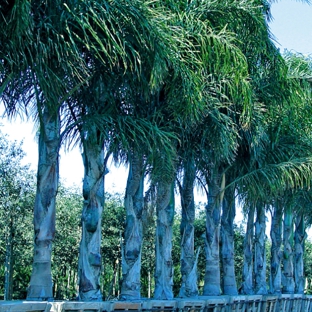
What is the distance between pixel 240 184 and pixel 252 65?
3832 millimetres

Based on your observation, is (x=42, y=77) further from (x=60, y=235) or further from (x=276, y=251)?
(x=60, y=235)

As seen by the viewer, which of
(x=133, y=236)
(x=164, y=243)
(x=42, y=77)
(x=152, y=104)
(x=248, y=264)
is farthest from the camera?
(x=248, y=264)

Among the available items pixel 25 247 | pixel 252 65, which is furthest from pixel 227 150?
pixel 25 247

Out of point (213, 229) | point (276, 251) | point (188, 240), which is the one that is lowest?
point (188, 240)

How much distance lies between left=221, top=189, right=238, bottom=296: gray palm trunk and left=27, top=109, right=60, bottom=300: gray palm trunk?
36.5 ft

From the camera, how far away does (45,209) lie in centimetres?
1322

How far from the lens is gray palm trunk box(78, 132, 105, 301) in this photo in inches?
576

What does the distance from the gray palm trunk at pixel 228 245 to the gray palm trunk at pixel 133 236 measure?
7.21m

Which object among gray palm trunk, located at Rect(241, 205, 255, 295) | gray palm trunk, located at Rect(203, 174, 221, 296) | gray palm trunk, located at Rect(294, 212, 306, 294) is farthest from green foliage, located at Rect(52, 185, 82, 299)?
gray palm trunk, located at Rect(203, 174, 221, 296)

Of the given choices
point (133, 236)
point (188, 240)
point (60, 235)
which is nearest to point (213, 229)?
point (188, 240)

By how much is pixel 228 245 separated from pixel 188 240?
Result: 143 inches

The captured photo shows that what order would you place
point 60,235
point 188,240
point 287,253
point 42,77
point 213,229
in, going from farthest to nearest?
point 60,235
point 287,253
point 213,229
point 188,240
point 42,77

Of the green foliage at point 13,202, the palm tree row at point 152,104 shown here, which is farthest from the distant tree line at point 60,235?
the palm tree row at point 152,104

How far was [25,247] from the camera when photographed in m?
34.1
